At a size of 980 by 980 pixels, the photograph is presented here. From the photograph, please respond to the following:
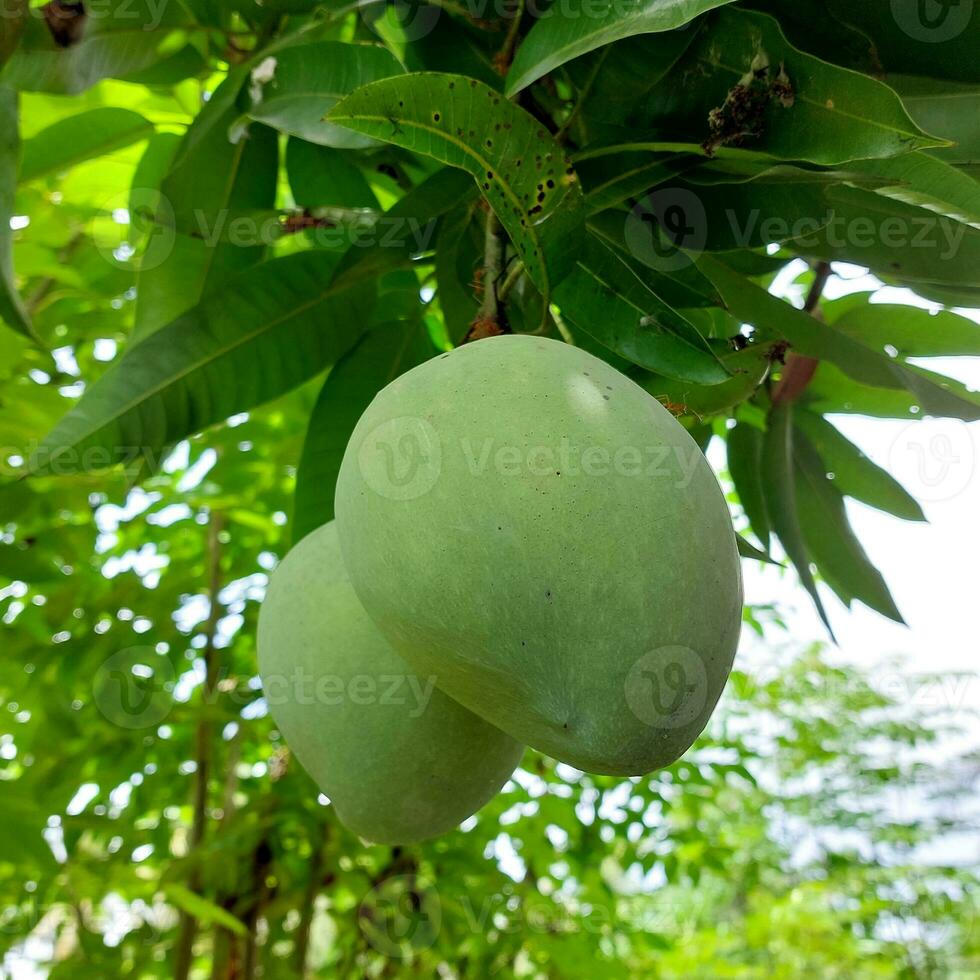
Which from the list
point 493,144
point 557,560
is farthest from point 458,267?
point 557,560

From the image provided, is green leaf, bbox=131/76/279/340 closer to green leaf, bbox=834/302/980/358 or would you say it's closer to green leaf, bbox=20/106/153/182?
green leaf, bbox=20/106/153/182

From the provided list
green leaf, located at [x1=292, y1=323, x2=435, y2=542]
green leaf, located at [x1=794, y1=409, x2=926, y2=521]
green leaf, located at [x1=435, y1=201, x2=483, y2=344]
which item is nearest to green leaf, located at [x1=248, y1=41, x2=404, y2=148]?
green leaf, located at [x1=435, y1=201, x2=483, y2=344]

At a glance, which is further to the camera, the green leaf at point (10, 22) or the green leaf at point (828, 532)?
the green leaf at point (828, 532)

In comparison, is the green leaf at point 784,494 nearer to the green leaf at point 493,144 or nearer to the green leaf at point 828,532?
the green leaf at point 828,532

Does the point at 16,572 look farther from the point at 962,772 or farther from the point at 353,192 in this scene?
the point at 962,772

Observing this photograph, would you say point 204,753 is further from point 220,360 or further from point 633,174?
point 633,174

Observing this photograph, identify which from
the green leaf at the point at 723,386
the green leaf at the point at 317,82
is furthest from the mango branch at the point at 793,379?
the green leaf at the point at 317,82
